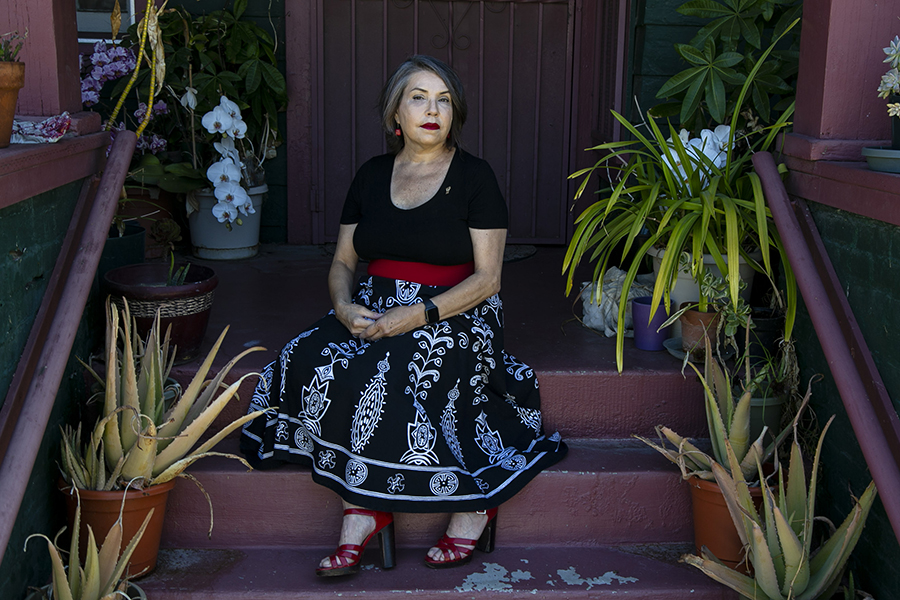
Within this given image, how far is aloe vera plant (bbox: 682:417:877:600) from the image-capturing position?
1934 mm

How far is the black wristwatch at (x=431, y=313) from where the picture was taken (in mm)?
2369

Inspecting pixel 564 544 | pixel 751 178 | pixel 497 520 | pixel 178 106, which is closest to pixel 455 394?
pixel 497 520

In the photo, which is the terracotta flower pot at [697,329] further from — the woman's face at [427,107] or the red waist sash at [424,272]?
the woman's face at [427,107]

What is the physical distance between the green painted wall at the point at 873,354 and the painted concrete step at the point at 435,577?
0.35 metres

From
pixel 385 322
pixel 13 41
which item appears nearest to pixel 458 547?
pixel 385 322

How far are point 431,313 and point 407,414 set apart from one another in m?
0.31

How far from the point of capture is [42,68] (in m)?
2.29

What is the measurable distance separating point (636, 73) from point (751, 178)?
54.1 inches

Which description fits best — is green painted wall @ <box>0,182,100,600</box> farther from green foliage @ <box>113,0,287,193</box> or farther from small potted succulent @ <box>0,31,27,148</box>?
green foliage @ <box>113,0,287,193</box>

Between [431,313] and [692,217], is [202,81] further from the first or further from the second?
[692,217]

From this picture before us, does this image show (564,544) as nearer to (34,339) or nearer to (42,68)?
(34,339)

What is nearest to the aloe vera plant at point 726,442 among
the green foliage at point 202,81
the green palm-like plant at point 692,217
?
the green palm-like plant at point 692,217

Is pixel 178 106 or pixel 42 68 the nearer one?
pixel 42 68

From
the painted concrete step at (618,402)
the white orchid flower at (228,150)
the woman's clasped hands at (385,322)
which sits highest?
the white orchid flower at (228,150)
